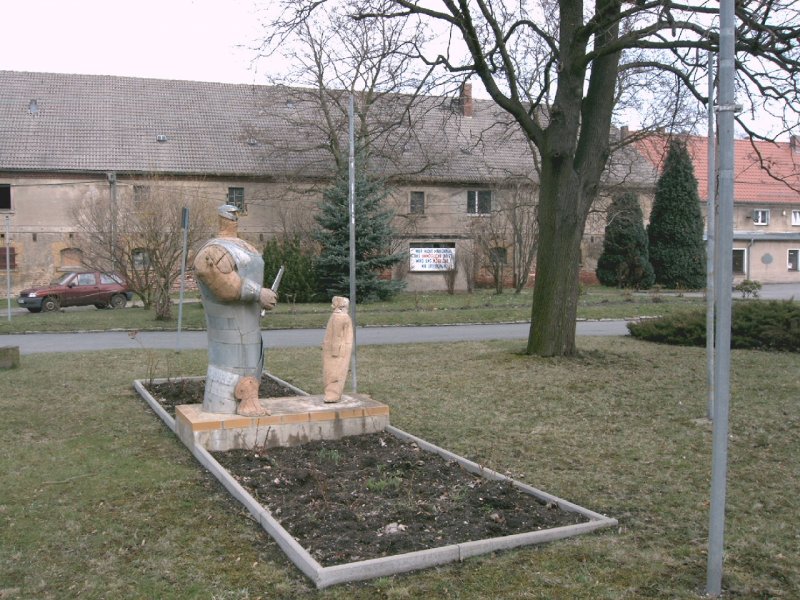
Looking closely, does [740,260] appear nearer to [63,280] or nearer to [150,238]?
[150,238]

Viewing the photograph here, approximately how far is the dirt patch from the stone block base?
4.8 inches

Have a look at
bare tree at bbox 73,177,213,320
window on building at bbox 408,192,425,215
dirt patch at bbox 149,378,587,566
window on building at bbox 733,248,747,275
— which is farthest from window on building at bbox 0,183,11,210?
window on building at bbox 733,248,747,275

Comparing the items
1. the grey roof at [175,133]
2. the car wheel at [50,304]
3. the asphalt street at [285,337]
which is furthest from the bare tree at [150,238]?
the grey roof at [175,133]

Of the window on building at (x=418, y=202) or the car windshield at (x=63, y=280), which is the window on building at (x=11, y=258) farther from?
the window on building at (x=418, y=202)

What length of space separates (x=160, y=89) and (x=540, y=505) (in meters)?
39.7

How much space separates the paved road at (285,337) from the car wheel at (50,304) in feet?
26.8

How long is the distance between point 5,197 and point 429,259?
19573 millimetres

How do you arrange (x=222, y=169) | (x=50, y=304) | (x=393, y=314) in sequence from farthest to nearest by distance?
(x=222, y=169), (x=50, y=304), (x=393, y=314)

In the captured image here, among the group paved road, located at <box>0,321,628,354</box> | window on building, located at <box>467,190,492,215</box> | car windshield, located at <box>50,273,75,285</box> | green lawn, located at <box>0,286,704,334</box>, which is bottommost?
paved road, located at <box>0,321,628,354</box>

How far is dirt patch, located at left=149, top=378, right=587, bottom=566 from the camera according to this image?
4.99 m

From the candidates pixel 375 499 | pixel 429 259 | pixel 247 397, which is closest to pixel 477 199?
pixel 429 259

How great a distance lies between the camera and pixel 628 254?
39938 millimetres

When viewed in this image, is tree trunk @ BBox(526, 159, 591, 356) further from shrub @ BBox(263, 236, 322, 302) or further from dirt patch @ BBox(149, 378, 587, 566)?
shrub @ BBox(263, 236, 322, 302)

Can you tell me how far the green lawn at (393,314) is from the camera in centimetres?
2131
